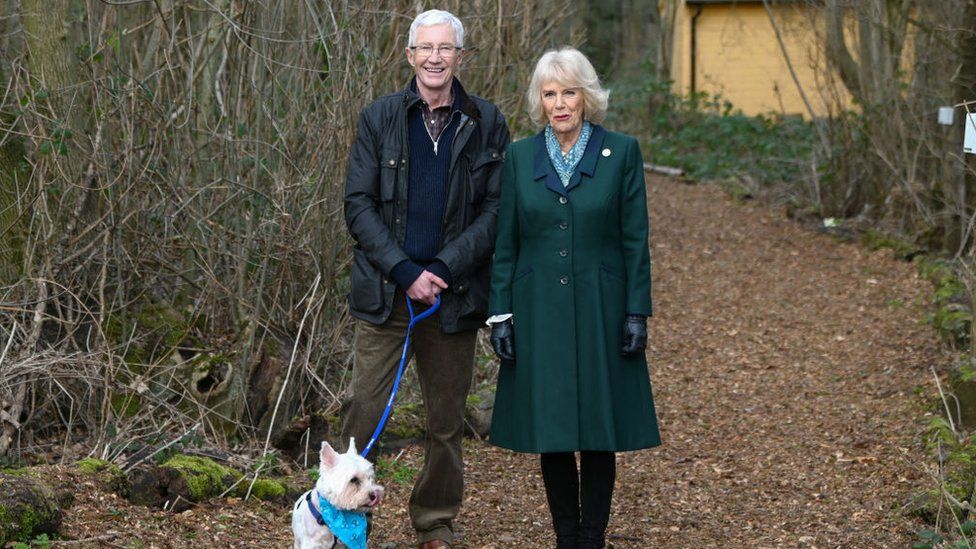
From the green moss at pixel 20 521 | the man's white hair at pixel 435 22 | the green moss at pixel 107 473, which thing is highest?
the man's white hair at pixel 435 22

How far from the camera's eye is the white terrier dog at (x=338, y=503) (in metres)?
4.23

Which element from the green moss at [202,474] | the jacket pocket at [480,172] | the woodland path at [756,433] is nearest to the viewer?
the jacket pocket at [480,172]

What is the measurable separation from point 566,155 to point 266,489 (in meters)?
2.24

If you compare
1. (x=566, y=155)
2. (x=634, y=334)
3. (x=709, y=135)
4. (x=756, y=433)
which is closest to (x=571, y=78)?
(x=566, y=155)

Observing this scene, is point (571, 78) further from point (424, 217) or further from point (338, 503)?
point (338, 503)

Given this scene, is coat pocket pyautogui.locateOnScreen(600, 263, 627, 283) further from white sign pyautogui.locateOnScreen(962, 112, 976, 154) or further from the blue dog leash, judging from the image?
white sign pyautogui.locateOnScreen(962, 112, 976, 154)

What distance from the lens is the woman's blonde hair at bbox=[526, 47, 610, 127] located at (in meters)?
4.86

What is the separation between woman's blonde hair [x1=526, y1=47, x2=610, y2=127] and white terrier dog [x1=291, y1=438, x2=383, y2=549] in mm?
1580

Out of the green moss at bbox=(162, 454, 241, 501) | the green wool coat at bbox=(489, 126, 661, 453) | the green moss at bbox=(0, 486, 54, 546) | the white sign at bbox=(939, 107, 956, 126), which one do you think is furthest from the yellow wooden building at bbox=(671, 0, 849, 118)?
the green moss at bbox=(0, 486, 54, 546)

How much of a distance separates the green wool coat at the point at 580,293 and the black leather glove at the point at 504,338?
0.04 m

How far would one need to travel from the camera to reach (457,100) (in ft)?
16.7

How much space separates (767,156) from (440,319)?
46.7 ft

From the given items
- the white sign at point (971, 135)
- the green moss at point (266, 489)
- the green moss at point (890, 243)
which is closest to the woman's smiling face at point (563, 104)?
the white sign at point (971, 135)

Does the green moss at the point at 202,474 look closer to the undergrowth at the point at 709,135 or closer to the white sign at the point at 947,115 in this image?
the white sign at the point at 947,115
